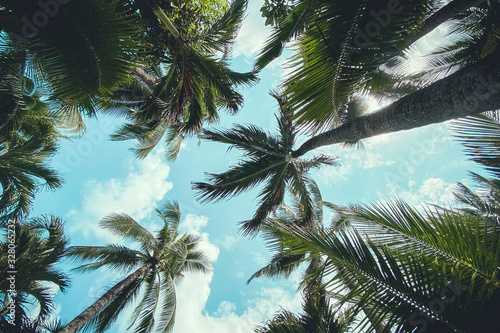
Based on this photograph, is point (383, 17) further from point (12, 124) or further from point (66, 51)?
point (12, 124)

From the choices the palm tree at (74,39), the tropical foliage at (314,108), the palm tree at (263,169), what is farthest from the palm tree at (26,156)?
the palm tree at (263,169)

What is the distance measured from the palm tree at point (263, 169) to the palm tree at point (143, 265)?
415cm

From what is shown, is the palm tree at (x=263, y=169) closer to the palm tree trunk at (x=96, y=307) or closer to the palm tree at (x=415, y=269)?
the palm tree at (x=415, y=269)

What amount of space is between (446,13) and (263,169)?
5.07 m

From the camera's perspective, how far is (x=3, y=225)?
6734 mm

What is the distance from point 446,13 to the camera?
3189 millimetres

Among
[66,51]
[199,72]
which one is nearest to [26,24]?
[66,51]

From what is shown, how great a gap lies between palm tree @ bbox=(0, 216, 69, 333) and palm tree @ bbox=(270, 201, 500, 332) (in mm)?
6975

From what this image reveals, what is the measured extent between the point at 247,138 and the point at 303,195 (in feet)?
8.90

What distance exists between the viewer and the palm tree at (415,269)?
2.08m

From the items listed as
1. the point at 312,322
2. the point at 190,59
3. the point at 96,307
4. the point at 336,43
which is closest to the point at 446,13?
the point at 336,43

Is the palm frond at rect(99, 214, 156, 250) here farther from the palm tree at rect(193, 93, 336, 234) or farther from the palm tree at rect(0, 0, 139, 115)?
the palm tree at rect(0, 0, 139, 115)

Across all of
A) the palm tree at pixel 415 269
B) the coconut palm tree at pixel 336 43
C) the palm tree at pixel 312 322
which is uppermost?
the coconut palm tree at pixel 336 43

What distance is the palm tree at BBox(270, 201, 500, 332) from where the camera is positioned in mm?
2082
